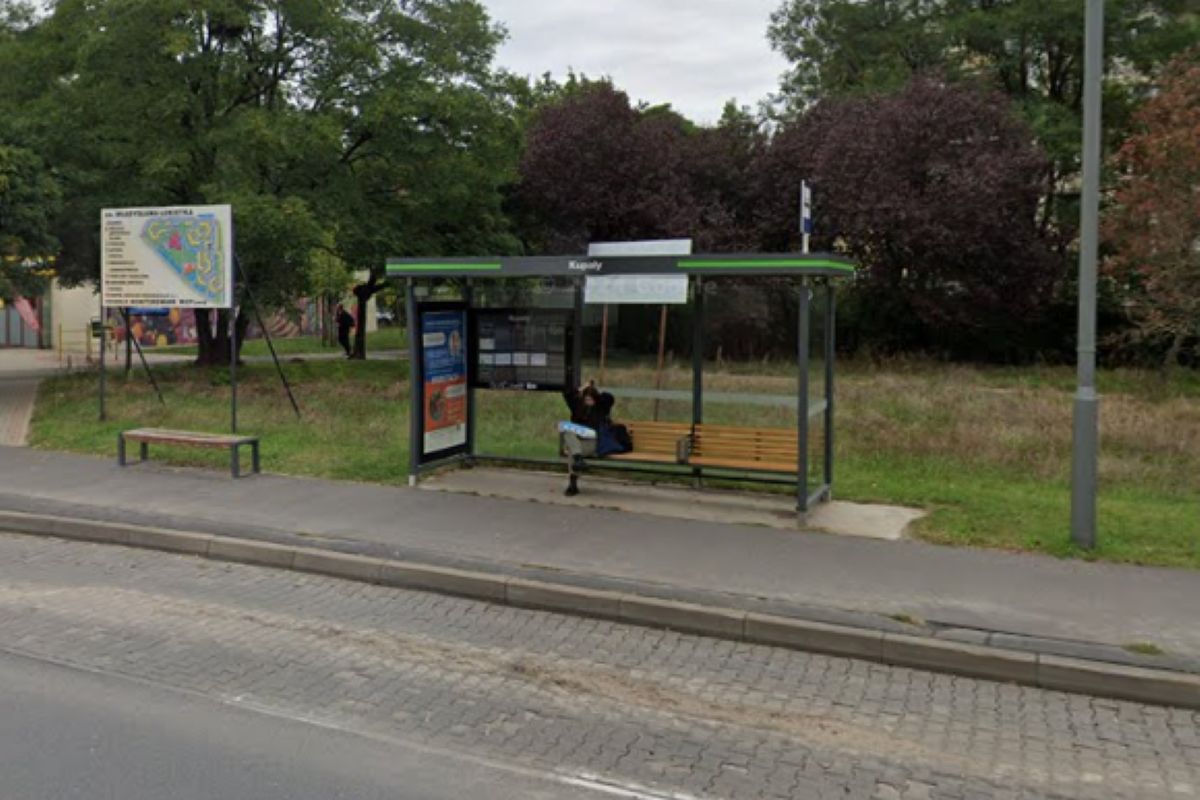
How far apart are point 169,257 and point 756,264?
8701 mm

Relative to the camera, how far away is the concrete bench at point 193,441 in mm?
10477

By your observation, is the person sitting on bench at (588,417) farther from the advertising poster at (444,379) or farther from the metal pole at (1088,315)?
the metal pole at (1088,315)

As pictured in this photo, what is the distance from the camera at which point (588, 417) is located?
969 centimetres

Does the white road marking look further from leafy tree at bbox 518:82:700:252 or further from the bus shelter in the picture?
leafy tree at bbox 518:82:700:252

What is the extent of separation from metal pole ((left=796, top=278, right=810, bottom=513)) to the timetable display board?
276 centimetres

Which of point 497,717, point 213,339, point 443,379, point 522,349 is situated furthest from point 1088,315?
point 213,339

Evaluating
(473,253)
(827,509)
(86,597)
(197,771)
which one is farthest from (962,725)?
(473,253)

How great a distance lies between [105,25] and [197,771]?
18767mm

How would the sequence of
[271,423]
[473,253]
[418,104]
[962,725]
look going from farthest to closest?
[473,253] → [418,104] → [271,423] → [962,725]

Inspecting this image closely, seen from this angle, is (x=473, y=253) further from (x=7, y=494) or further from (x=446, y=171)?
(x=7, y=494)

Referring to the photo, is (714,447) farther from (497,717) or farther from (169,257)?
(169,257)

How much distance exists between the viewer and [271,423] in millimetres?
14297

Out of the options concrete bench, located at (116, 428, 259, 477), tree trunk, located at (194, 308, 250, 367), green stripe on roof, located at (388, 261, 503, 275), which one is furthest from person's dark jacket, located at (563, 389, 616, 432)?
tree trunk, located at (194, 308, 250, 367)

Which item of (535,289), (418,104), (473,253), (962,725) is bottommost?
(962,725)
